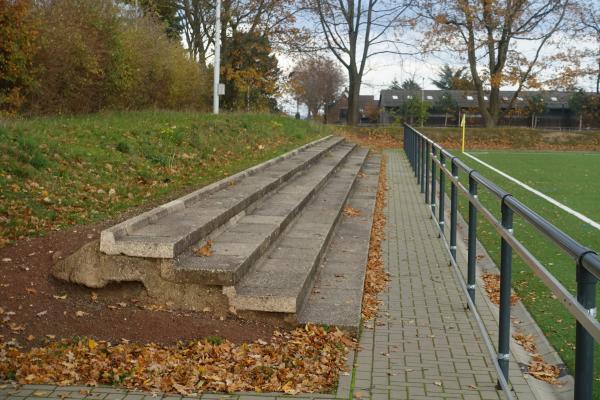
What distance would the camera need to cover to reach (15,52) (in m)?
12.9

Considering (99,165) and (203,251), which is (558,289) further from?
(99,165)

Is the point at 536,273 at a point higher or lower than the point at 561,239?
lower

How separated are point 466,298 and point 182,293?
2.51 meters

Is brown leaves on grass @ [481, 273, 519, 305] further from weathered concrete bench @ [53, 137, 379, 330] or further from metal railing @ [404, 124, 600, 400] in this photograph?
weathered concrete bench @ [53, 137, 379, 330]

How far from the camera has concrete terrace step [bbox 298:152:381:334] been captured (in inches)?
226

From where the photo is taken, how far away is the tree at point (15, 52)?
41.8ft

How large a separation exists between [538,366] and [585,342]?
7.56ft

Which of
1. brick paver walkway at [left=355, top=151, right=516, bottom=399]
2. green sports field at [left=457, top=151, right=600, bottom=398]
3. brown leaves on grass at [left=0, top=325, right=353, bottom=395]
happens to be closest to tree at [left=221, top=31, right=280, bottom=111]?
green sports field at [left=457, top=151, right=600, bottom=398]

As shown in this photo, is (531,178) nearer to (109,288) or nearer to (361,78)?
(109,288)

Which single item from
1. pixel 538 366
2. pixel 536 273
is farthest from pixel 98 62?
pixel 536 273

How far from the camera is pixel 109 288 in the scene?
19.5 feet

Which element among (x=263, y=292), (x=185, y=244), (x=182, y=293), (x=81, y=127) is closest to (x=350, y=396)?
(x=263, y=292)

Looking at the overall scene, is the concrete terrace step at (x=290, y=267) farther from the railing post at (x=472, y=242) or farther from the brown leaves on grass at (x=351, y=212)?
the railing post at (x=472, y=242)

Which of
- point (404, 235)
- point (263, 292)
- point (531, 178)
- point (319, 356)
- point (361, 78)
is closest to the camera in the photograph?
point (319, 356)
